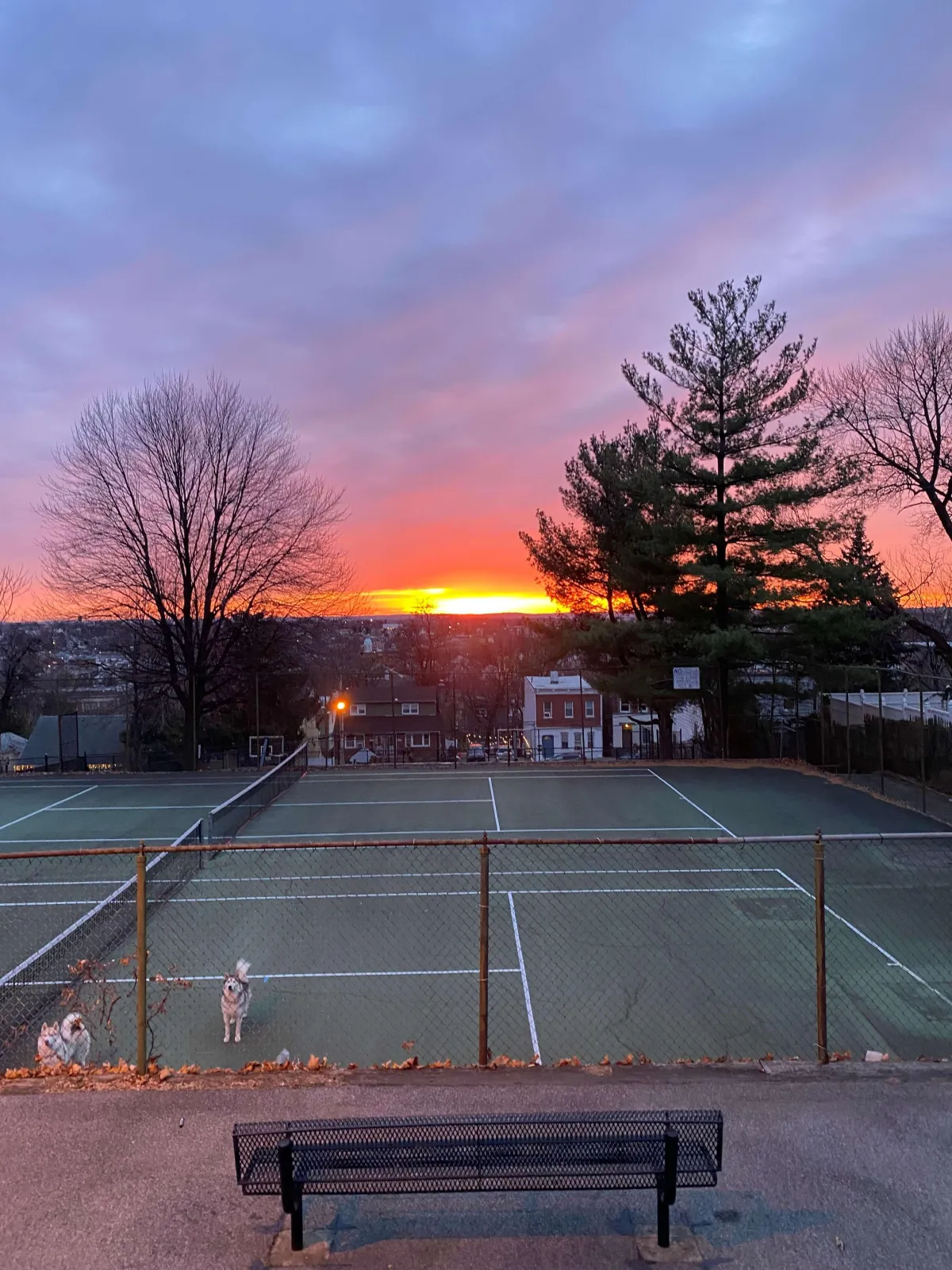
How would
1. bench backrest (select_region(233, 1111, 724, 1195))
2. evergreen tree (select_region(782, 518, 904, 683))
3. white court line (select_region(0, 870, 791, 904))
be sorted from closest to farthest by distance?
bench backrest (select_region(233, 1111, 724, 1195)) < white court line (select_region(0, 870, 791, 904)) < evergreen tree (select_region(782, 518, 904, 683))

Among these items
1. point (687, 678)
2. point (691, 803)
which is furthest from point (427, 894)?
point (687, 678)

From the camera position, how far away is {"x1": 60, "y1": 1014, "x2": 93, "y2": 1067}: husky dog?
6039 millimetres

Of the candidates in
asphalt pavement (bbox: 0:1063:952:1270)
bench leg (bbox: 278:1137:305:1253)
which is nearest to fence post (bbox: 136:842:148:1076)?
asphalt pavement (bbox: 0:1063:952:1270)

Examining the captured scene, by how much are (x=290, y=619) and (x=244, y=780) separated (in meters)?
7.38

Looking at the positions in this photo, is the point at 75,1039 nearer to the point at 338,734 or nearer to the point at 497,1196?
the point at 497,1196

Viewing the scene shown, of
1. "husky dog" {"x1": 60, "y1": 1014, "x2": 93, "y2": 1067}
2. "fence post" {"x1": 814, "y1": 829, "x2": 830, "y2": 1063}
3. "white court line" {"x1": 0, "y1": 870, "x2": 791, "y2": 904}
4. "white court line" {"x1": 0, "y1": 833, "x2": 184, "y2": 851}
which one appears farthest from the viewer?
"white court line" {"x1": 0, "y1": 833, "x2": 184, "y2": 851}

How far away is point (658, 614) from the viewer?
88.0ft

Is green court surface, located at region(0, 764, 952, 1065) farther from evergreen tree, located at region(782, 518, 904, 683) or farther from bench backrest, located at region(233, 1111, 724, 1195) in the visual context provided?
evergreen tree, located at region(782, 518, 904, 683)

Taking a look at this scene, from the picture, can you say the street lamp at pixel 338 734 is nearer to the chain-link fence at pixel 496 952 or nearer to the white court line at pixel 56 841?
the white court line at pixel 56 841

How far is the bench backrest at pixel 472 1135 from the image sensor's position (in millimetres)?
3529

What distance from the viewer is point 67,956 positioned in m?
8.82

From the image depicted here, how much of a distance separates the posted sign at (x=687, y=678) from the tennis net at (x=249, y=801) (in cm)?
1126

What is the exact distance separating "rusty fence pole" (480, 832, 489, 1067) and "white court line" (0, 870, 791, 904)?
6.96 metres

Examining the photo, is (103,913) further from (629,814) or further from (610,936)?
(629,814)
